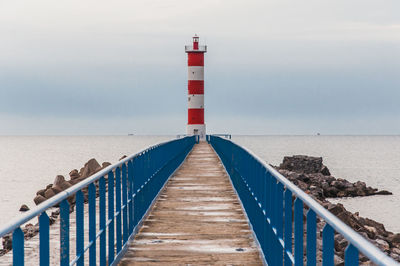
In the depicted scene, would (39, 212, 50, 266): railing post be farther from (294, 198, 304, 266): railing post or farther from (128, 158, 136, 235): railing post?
(128, 158, 136, 235): railing post

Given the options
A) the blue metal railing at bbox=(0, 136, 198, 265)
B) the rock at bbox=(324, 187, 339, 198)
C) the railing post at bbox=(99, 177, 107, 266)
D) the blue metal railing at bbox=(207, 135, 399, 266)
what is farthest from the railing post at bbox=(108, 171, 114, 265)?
the rock at bbox=(324, 187, 339, 198)

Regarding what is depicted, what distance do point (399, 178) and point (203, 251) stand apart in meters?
57.2

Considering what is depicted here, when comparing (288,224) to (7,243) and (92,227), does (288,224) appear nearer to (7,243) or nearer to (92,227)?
(92,227)

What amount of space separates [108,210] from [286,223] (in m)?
2.32

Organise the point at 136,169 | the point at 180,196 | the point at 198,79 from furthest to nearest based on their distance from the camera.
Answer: the point at 198,79 → the point at 180,196 → the point at 136,169

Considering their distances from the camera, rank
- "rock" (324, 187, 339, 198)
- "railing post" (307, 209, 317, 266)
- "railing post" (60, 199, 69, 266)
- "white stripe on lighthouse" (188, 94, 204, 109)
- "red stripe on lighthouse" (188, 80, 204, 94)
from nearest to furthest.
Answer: "railing post" (307, 209, 317, 266) < "railing post" (60, 199, 69, 266) < "rock" (324, 187, 339, 198) < "white stripe on lighthouse" (188, 94, 204, 109) < "red stripe on lighthouse" (188, 80, 204, 94)

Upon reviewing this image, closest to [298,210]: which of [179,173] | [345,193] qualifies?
[179,173]

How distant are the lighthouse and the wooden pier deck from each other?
25.3 metres

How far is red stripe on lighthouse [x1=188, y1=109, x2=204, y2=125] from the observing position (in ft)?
130

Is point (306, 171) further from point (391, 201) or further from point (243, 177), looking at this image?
point (243, 177)

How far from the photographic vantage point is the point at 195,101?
1556 inches

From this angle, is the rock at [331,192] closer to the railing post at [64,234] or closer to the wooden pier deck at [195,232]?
the wooden pier deck at [195,232]

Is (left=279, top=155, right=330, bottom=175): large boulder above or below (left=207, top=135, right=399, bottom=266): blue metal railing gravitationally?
below

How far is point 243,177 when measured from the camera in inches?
421
